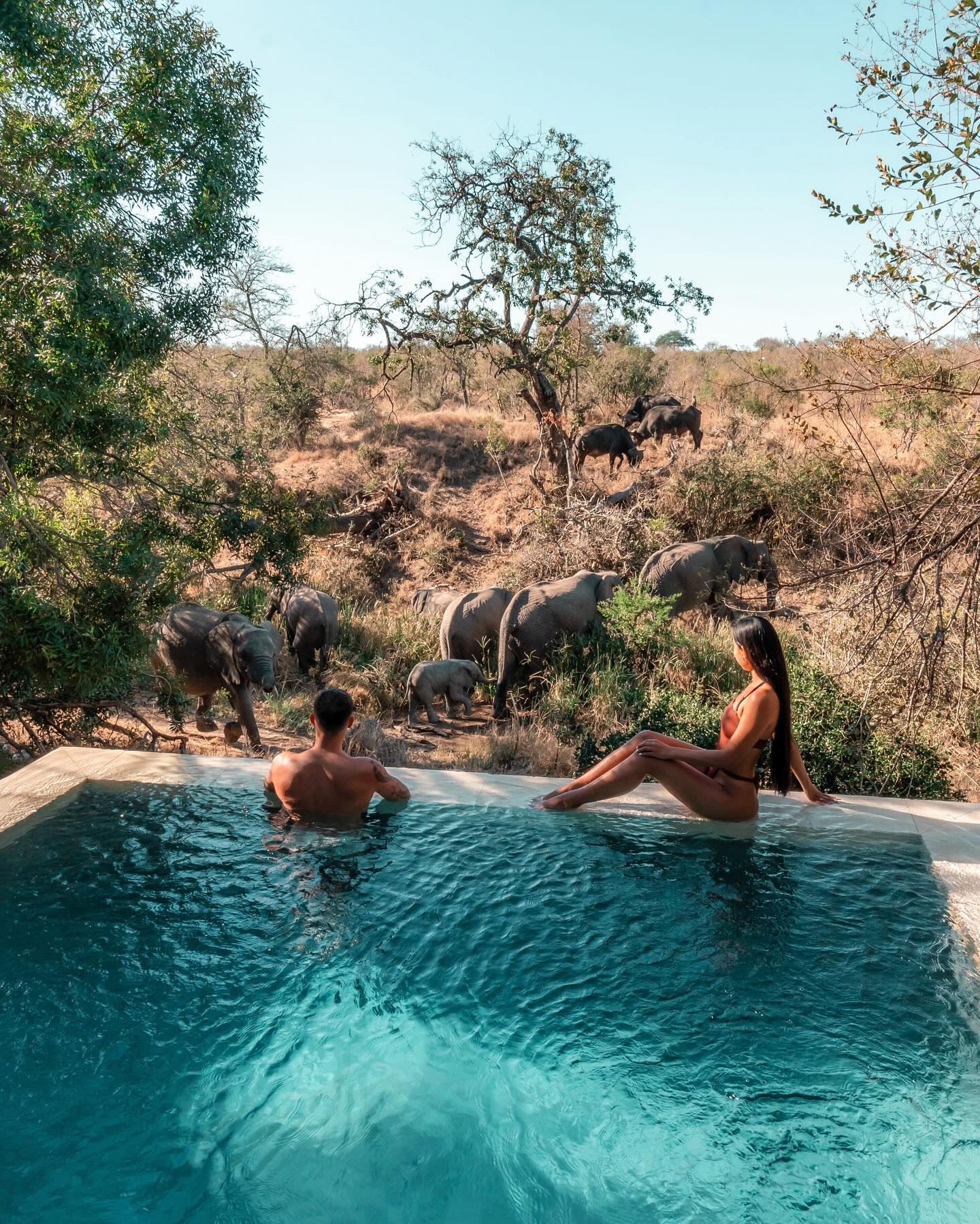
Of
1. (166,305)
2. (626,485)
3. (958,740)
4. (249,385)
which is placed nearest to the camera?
(166,305)

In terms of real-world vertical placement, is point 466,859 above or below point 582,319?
below

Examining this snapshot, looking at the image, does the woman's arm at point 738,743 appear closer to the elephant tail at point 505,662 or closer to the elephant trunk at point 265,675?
the elephant trunk at point 265,675

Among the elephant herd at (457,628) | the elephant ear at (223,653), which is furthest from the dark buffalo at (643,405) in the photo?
the elephant ear at (223,653)

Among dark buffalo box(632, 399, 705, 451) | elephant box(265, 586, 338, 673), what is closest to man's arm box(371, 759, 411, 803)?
elephant box(265, 586, 338, 673)

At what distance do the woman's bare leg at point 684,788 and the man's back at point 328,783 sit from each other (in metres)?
1.20

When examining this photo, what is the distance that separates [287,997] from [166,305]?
516cm

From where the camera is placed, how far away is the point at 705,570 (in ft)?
40.2

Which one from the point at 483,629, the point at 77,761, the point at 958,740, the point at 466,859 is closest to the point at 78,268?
the point at 77,761

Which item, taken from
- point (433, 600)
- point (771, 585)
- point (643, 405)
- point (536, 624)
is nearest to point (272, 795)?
point (536, 624)

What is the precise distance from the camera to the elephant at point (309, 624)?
11.3m

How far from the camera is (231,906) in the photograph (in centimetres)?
465

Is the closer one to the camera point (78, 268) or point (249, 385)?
point (78, 268)

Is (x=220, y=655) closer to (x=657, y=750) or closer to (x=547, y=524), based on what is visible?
(x=657, y=750)

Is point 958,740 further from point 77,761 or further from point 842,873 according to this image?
point 77,761
